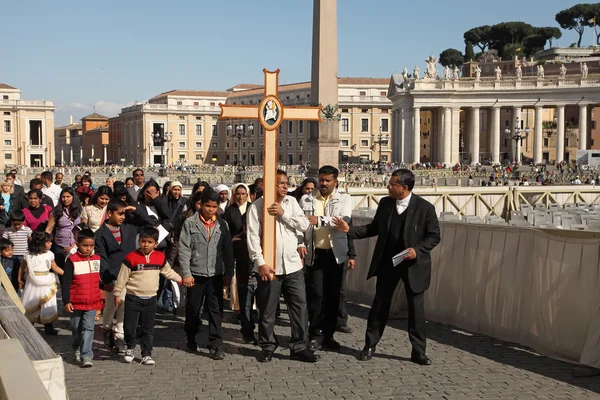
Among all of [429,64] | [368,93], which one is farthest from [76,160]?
[429,64]

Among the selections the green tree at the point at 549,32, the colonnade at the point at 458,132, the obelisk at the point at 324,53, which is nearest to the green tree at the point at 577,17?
the green tree at the point at 549,32

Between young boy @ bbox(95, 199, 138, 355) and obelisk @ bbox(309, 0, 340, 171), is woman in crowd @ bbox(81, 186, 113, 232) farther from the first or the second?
obelisk @ bbox(309, 0, 340, 171)

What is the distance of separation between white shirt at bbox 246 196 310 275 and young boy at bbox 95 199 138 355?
137 centimetres

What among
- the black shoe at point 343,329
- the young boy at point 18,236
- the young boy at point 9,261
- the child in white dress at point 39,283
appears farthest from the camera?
the young boy at point 18,236

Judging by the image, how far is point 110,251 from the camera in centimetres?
729

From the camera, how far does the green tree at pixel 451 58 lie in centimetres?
12569

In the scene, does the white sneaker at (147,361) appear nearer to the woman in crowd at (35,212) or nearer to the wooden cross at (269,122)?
the wooden cross at (269,122)

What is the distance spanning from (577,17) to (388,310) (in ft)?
399

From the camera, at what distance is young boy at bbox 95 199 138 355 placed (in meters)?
7.15

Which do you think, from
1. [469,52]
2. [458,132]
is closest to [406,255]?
[458,132]

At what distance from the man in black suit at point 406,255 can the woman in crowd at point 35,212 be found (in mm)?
4484

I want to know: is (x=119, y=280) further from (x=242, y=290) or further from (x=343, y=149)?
(x=343, y=149)

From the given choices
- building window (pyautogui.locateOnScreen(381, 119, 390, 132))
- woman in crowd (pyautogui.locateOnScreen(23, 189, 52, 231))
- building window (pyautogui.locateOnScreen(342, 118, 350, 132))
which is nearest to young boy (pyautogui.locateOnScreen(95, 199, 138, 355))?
woman in crowd (pyautogui.locateOnScreen(23, 189, 52, 231))

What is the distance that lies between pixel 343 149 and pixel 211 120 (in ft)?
70.9
